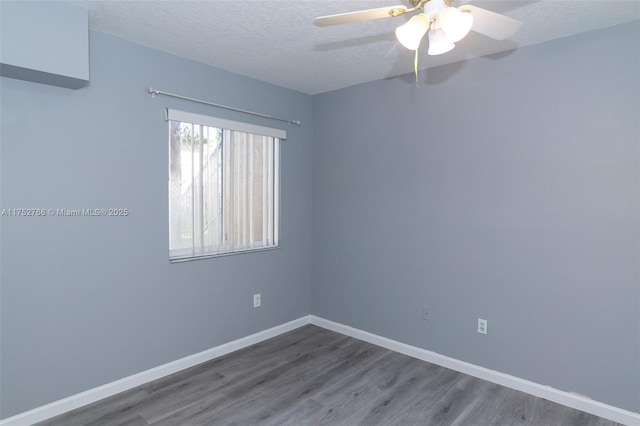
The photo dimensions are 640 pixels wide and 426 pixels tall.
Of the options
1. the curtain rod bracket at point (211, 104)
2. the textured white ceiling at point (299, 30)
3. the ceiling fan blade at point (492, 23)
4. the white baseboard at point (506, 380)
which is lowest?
the white baseboard at point (506, 380)

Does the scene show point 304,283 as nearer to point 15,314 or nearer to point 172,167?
point 172,167

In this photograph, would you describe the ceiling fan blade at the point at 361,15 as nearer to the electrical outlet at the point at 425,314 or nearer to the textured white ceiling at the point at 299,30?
the textured white ceiling at the point at 299,30

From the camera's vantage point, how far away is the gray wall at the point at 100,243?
6.93ft

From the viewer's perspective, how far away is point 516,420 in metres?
2.27

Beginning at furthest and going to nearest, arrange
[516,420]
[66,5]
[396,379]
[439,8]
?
[396,379], [516,420], [66,5], [439,8]

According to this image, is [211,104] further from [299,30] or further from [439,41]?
[439,41]

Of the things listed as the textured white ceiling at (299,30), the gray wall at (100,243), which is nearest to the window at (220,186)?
the gray wall at (100,243)

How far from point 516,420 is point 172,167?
295 centimetres

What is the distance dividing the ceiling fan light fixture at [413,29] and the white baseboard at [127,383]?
9.02ft

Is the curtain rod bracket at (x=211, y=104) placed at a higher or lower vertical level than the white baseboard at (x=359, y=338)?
higher

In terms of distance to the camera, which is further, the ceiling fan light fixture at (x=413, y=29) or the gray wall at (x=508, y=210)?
the gray wall at (x=508, y=210)

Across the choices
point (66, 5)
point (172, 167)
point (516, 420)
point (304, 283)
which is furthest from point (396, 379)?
point (66, 5)

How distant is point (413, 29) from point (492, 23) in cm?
43

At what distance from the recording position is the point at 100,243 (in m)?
2.42
